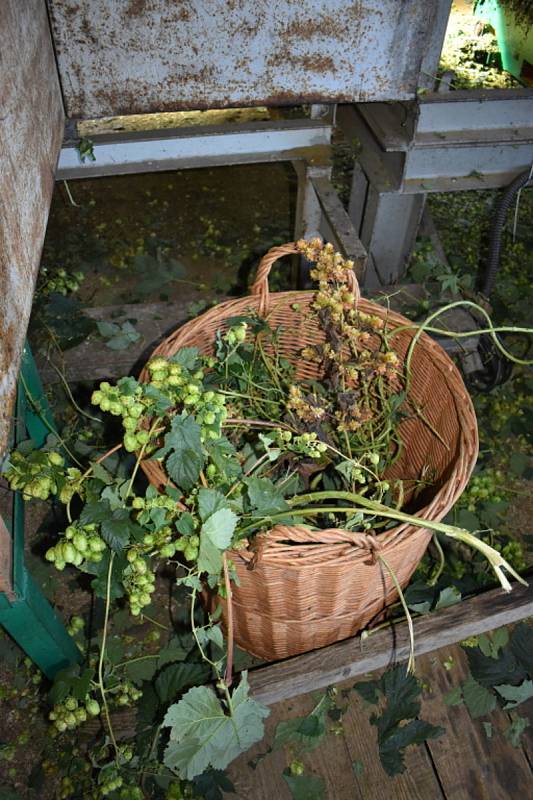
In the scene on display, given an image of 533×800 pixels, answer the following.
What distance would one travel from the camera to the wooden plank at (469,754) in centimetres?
187

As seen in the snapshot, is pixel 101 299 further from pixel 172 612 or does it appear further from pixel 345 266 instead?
pixel 345 266

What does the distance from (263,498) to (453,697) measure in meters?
1.08

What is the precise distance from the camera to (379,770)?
1.90 metres

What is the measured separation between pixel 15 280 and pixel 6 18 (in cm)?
66

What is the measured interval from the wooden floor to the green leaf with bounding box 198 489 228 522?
3.20 ft

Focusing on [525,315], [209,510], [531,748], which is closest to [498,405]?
[525,315]

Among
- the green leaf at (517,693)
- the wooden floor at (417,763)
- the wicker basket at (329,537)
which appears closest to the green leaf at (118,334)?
the wicker basket at (329,537)

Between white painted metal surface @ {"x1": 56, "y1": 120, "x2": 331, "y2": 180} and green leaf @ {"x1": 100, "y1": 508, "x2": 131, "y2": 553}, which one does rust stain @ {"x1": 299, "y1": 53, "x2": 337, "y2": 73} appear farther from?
green leaf @ {"x1": 100, "y1": 508, "x2": 131, "y2": 553}

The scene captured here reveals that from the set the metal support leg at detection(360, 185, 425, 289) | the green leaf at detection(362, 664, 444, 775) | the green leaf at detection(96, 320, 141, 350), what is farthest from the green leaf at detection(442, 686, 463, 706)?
the metal support leg at detection(360, 185, 425, 289)

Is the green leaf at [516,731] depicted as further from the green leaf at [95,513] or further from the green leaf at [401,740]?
the green leaf at [95,513]

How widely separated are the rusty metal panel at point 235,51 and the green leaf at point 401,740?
2.29m

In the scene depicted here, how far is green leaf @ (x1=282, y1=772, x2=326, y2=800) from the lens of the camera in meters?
1.86

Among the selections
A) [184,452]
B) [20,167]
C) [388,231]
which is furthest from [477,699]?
[388,231]

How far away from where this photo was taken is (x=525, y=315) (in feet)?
12.5
